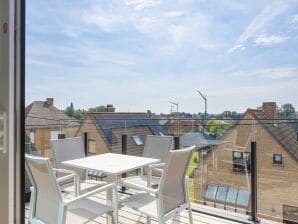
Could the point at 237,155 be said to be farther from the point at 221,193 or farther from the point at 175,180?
the point at 175,180

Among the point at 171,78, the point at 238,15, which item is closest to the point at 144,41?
the point at 171,78

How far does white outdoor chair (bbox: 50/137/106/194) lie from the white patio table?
187 mm

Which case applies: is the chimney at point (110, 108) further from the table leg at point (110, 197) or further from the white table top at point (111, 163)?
the table leg at point (110, 197)

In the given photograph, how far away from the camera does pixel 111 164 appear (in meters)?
2.63

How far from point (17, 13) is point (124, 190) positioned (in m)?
3.11

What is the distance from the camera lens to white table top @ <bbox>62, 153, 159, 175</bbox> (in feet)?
7.92

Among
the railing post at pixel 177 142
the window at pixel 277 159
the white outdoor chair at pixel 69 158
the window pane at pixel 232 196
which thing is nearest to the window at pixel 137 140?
the railing post at pixel 177 142

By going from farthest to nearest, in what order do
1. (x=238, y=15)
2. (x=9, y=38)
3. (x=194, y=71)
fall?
1. (x=194, y=71)
2. (x=238, y=15)
3. (x=9, y=38)

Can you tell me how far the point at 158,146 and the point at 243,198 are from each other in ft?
3.62

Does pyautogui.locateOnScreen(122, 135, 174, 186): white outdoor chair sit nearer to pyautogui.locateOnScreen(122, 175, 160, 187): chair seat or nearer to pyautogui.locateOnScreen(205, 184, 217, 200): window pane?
pyautogui.locateOnScreen(122, 175, 160, 187): chair seat

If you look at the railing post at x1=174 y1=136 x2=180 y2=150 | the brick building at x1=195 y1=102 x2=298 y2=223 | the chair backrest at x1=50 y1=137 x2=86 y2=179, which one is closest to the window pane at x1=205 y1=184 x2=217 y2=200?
the brick building at x1=195 y1=102 x2=298 y2=223

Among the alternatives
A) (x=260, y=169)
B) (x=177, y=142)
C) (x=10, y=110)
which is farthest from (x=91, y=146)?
(x=10, y=110)

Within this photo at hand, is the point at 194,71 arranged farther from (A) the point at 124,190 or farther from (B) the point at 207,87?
(A) the point at 124,190

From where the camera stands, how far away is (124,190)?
3594 millimetres
